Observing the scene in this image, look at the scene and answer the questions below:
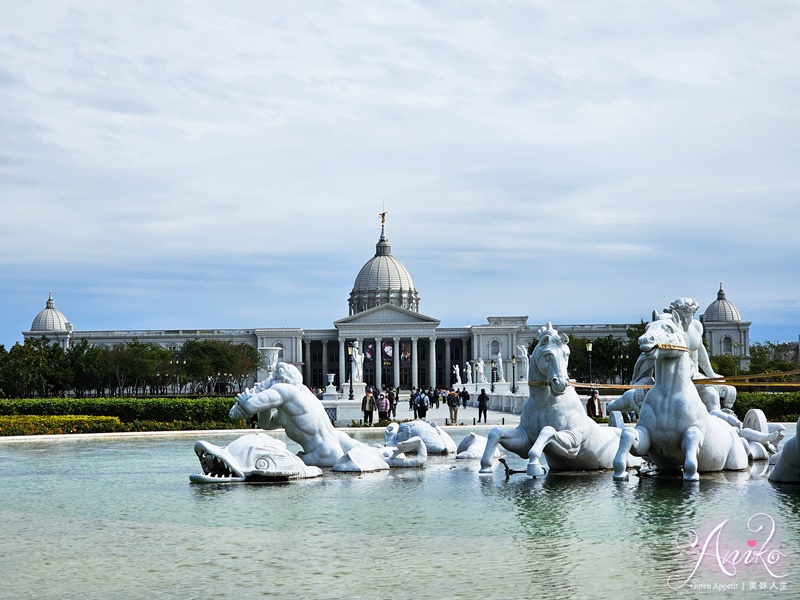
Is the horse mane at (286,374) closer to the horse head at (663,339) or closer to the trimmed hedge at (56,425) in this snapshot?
the horse head at (663,339)

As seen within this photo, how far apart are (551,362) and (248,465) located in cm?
365

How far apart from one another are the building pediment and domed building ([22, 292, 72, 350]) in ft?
114

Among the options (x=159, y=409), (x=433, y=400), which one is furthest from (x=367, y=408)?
(x=433, y=400)

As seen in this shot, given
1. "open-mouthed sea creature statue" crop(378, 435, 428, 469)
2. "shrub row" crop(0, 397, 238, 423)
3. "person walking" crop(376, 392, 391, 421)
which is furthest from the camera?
"person walking" crop(376, 392, 391, 421)

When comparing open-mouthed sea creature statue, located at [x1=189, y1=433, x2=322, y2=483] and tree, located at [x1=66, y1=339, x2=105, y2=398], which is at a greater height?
tree, located at [x1=66, y1=339, x2=105, y2=398]

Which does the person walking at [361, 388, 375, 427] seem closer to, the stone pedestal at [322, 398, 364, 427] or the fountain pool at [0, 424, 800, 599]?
the stone pedestal at [322, 398, 364, 427]

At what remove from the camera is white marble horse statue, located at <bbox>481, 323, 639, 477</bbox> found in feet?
39.4

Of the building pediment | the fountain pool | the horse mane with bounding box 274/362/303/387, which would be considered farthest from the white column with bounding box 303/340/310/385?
the fountain pool

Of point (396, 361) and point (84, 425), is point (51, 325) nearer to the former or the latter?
point (396, 361)

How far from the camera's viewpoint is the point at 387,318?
134 m

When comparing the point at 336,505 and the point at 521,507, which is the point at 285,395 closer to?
the point at 336,505

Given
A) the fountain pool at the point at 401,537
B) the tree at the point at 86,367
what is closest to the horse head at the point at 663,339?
the fountain pool at the point at 401,537

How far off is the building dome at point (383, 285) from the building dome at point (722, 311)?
41033 mm

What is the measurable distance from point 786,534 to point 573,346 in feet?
310
